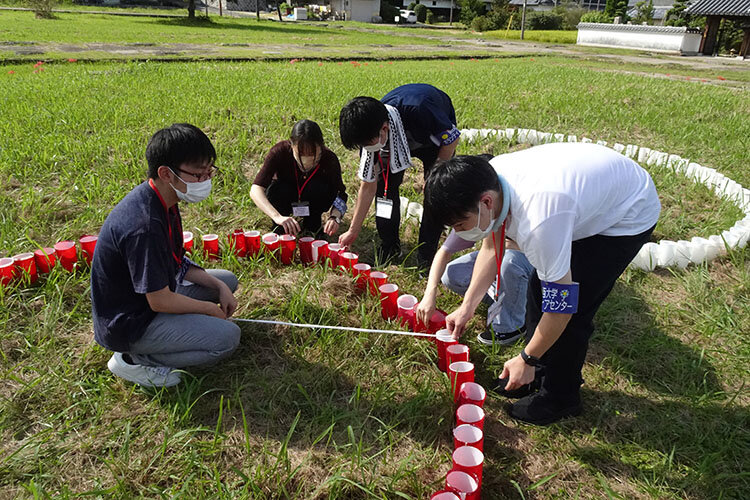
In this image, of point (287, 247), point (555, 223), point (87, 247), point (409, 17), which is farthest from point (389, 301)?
point (409, 17)

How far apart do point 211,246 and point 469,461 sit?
2202 mm

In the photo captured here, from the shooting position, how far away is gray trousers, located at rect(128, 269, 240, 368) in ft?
7.31

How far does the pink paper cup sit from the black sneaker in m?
0.34

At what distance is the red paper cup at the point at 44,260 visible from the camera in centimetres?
294

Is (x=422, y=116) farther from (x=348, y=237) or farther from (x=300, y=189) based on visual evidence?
(x=300, y=189)

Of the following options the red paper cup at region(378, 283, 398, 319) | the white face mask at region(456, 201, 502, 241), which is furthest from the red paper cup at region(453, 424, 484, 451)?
the red paper cup at region(378, 283, 398, 319)

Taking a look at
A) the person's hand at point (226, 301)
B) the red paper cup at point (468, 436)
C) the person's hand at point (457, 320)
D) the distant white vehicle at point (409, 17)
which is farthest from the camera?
the distant white vehicle at point (409, 17)

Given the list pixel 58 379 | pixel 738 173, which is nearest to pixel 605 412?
pixel 58 379

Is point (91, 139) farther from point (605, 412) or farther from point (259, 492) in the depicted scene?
point (605, 412)

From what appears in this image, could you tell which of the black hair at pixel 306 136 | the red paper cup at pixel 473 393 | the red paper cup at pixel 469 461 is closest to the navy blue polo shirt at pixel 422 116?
the black hair at pixel 306 136

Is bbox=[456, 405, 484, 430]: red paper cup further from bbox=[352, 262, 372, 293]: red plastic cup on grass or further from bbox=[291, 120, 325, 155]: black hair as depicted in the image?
bbox=[291, 120, 325, 155]: black hair

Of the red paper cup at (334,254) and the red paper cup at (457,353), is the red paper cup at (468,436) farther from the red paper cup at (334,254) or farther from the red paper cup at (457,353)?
the red paper cup at (334,254)

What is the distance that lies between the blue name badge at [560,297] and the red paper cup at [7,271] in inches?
109

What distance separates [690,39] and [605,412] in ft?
82.0
